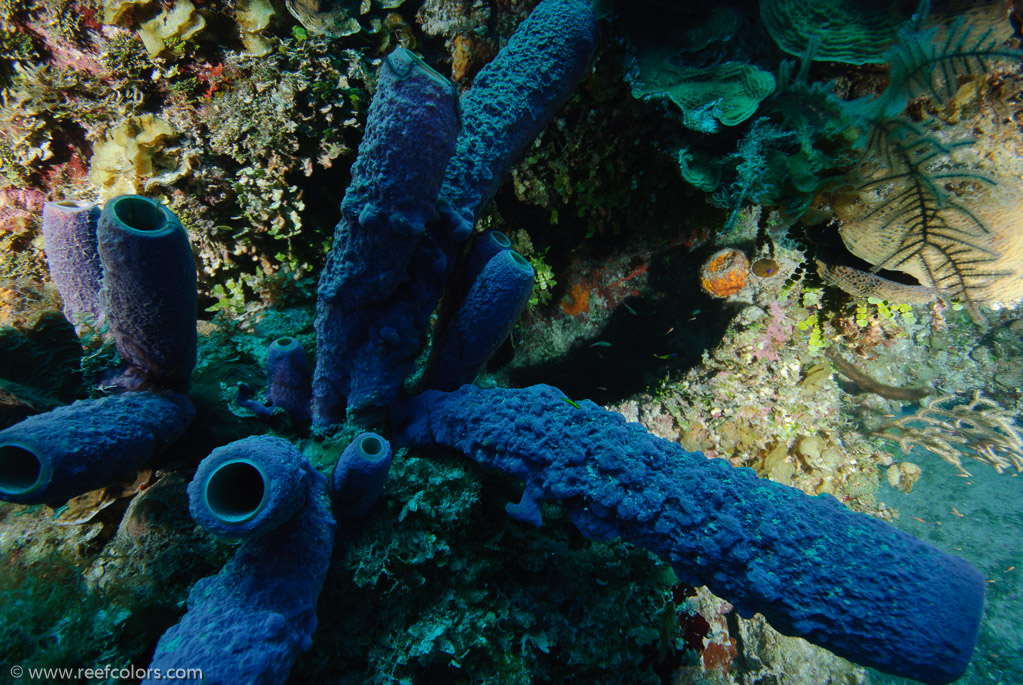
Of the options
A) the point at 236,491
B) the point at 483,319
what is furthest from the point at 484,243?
the point at 236,491

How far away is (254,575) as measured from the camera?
1.37 m

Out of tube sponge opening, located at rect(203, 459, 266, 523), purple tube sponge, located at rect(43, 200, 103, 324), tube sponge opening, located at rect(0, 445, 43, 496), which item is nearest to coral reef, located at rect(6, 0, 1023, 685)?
purple tube sponge, located at rect(43, 200, 103, 324)

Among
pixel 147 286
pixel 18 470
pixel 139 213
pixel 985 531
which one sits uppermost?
pixel 139 213

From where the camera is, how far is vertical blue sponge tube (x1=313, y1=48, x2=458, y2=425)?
1.46m

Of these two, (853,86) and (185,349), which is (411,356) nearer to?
(185,349)

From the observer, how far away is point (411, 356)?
209cm

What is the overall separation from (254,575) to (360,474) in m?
0.45

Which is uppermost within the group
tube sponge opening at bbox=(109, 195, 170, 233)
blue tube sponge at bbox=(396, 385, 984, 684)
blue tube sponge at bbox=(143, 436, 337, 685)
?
tube sponge opening at bbox=(109, 195, 170, 233)

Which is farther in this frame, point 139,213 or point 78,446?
point 139,213

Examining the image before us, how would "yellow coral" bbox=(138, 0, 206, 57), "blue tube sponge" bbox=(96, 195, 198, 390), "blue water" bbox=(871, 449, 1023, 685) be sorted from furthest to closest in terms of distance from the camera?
1. "blue water" bbox=(871, 449, 1023, 685)
2. "yellow coral" bbox=(138, 0, 206, 57)
3. "blue tube sponge" bbox=(96, 195, 198, 390)

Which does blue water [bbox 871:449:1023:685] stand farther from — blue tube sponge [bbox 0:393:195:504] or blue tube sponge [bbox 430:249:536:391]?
blue tube sponge [bbox 0:393:195:504]

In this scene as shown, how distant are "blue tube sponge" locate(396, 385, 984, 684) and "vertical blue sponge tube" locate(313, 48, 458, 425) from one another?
529mm

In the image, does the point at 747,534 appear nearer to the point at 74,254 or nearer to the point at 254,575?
the point at 254,575

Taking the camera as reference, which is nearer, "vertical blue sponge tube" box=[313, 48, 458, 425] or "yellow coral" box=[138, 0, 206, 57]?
"vertical blue sponge tube" box=[313, 48, 458, 425]
